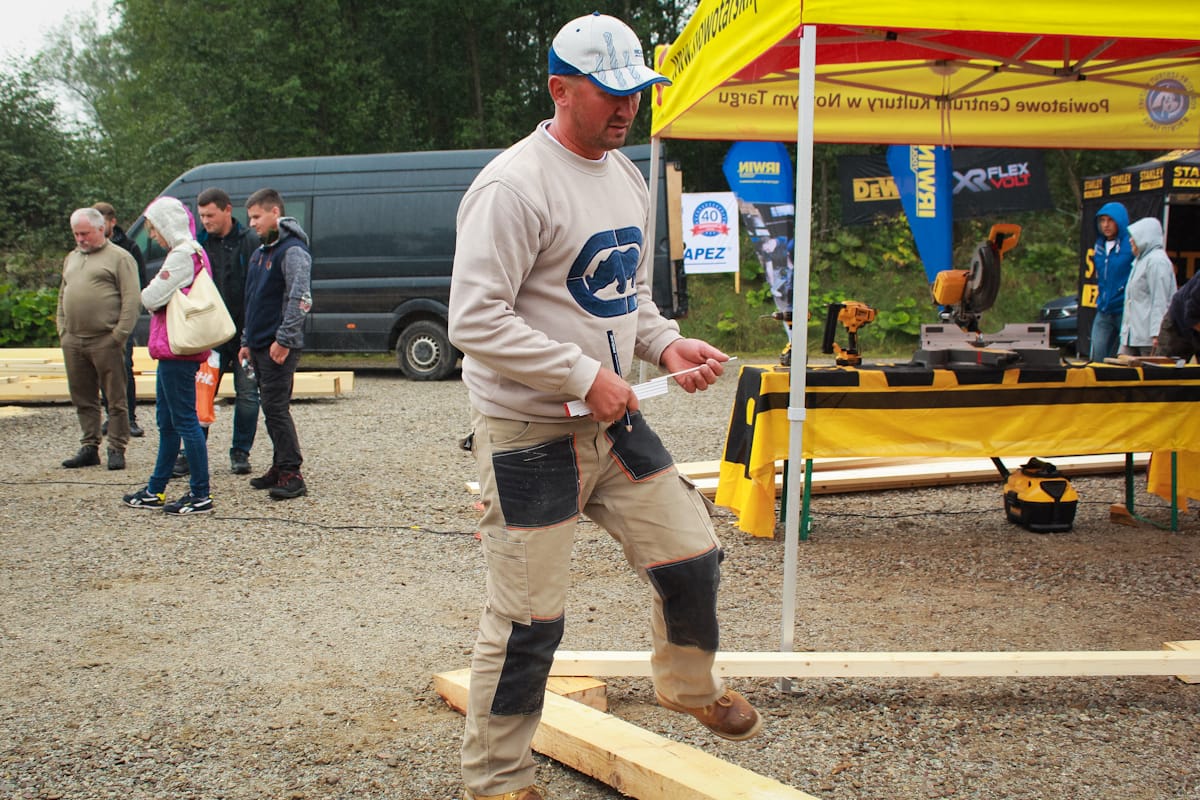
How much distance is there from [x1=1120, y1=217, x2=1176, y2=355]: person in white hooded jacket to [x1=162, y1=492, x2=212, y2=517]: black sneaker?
811cm

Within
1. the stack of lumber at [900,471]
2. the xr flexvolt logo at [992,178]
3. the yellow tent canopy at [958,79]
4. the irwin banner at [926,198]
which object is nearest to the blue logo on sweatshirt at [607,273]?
the yellow tent canopy at [958,79]

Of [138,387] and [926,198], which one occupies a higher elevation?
[926,198]

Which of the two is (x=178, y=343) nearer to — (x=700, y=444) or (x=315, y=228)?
(x=700, y=444)

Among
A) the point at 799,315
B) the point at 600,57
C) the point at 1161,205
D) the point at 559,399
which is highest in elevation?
the point at 1161,205

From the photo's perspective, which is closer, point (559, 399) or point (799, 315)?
point (559, 399)

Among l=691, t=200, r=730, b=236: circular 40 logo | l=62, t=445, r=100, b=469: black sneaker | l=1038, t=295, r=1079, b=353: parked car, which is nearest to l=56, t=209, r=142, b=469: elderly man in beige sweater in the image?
l=62, t=445, r=100, b=469: black sneaker

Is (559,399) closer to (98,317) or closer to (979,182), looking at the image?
(98,317)

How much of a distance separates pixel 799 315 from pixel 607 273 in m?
1.25

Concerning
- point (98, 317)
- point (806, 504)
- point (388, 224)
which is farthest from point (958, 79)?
point (388, 224)

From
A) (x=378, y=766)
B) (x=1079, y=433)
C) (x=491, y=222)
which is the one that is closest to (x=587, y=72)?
(x=491, y=222)

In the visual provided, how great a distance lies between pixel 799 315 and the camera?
3.55 meters

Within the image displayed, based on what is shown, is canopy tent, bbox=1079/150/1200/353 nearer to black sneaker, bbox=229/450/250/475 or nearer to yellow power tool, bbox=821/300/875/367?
yellow power tool, bbox=821/300/875/367

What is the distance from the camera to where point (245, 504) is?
6.41 meters

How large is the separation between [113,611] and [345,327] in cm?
913
